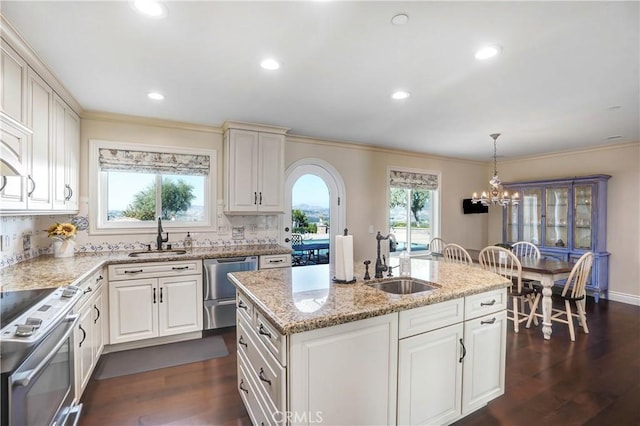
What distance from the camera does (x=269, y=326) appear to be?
60.1 inches

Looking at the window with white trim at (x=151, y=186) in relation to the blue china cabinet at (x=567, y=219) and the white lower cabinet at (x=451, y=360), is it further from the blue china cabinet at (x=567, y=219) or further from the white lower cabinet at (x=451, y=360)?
the blue china cabinet at (x=567, y=219)

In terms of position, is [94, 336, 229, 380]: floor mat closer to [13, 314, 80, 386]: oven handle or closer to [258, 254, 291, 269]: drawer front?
[258, 254, 291, 269]: drawer front

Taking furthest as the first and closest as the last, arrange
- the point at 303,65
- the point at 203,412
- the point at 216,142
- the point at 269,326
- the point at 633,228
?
1. the point at 633,228
2. the point at 216,142
3. the point at 303,65
4. the point at 203,412
5. the point at 269,326

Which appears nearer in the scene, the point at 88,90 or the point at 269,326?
the point at 269,326

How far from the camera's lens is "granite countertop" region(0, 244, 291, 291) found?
77.6 inches

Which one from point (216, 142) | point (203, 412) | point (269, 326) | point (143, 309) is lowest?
point (203, 412)

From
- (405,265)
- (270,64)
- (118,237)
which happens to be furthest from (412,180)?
(118,237)

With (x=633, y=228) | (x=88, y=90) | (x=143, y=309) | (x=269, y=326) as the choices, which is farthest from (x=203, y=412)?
(x=633, y=228)

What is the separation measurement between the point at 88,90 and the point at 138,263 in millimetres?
1616

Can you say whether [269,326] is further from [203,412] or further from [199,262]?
[199,262]

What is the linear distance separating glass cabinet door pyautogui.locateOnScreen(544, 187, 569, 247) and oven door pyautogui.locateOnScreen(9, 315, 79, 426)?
6339 mm

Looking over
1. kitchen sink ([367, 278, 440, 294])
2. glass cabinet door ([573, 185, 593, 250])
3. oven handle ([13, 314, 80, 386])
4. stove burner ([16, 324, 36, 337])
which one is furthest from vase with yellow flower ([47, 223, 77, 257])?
glass cabinet door ([573, 185, 593, 250])

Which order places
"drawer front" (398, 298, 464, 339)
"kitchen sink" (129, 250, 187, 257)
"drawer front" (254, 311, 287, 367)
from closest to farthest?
"drawer front" (254, 311, 287, 367) < "drawer front" (398, 298, 464, 339) < "kitchen sink" (129, 250, 187, 257)

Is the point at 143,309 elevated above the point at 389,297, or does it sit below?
below
